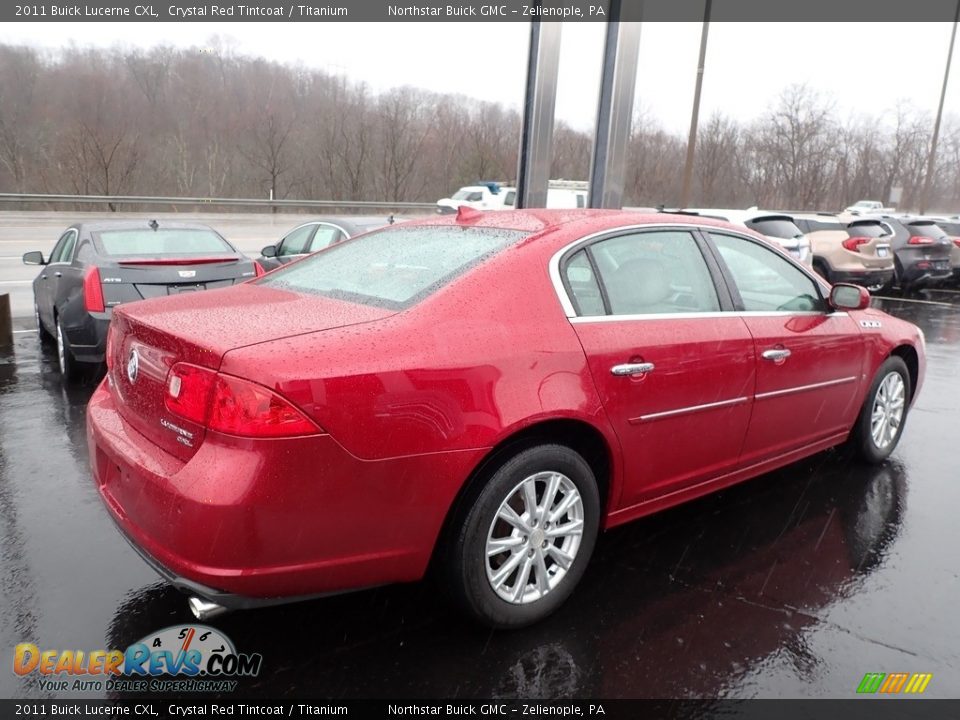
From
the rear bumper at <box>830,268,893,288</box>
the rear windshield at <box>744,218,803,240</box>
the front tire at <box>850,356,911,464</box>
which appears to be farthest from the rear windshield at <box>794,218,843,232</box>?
the front tire at <box>850,356,911,464</box>

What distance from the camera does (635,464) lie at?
3.03 m

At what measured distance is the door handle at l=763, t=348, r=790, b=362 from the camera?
3.53 m

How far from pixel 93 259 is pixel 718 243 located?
199 inches

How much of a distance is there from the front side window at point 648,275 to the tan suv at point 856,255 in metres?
11.9

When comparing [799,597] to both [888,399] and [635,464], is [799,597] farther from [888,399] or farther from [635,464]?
[888,399]

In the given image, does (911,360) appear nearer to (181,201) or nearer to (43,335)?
(43,335)

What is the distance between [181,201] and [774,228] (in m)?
22.1

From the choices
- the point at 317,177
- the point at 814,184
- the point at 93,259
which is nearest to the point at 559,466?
the point at 93,259

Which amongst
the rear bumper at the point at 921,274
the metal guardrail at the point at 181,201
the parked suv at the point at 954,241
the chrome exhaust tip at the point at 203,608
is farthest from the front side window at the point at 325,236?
the metal guardrail at the point at 181,201

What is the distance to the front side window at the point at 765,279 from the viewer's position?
12.0ft

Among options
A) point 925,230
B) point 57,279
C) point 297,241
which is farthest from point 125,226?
point 925,230

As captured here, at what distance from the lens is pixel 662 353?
3.04 metres

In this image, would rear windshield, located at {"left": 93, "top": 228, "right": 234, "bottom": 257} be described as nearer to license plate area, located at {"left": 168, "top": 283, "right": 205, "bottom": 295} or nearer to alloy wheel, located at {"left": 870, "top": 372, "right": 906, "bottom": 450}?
license plate area, located at {"left": 168, "top": 283, "right": 205, "bottom": 295}

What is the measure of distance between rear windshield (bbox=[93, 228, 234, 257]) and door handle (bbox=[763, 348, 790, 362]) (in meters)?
4.94
